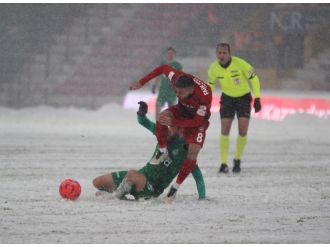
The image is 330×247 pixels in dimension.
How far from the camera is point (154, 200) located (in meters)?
8.89

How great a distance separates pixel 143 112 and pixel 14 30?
18.2m

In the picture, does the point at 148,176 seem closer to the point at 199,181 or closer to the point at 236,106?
the point at 199,181

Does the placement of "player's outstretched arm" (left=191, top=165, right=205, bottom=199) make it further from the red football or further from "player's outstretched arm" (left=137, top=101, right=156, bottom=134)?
the red football

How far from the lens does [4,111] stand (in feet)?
78.5

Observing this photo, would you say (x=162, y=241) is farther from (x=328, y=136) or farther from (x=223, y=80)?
(x=328, y=136)

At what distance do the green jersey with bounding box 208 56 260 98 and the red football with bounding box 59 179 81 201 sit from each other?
3872mm

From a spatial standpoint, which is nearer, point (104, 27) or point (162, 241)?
point (162, 241)

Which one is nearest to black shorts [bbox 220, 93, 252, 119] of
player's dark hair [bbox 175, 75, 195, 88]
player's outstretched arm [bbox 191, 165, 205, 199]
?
player's outstretched arm [bbox 191, 165, 205, 199]

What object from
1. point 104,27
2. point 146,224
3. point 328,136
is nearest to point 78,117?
point 104,27

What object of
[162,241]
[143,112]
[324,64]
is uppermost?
[324,64]

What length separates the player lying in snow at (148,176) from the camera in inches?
338

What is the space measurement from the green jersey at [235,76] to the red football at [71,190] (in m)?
3.87

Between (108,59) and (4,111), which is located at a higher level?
(108,59)

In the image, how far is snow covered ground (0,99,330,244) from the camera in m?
7.25
